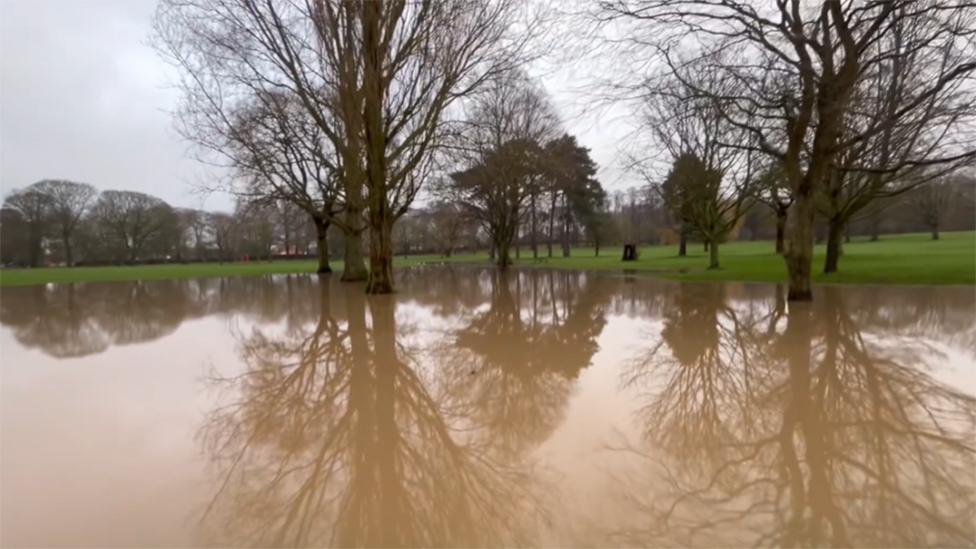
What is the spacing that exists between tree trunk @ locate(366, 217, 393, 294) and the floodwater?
7.69m

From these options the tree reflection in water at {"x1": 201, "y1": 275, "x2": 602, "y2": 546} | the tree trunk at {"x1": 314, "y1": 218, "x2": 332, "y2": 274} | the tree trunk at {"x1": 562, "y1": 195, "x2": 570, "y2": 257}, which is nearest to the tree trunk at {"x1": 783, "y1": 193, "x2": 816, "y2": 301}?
the tree reflection in water at {"x1": 201, "y1": 275, "x2": 602, "y2": 546}

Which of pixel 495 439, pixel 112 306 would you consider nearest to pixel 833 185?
pixel 495 439

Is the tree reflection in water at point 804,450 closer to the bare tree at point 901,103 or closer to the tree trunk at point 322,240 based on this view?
the bare tree at point 901,103

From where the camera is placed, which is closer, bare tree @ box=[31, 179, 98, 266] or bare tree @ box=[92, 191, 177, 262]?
bare tree @ box=[31, 179, 98, 266]

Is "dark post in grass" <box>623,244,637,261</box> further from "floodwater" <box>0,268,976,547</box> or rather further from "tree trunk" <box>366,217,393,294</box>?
"floodwater" <box>0,268,976,547</box>

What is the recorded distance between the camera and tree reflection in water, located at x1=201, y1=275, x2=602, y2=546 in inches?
117

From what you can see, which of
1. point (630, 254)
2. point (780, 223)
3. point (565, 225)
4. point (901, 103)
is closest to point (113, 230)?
point (565, 225)

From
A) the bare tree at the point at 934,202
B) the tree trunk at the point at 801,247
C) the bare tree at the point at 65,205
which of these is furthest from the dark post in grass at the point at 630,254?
the bare tree at the point at 65,205

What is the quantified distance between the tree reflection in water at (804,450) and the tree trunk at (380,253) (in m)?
11.5

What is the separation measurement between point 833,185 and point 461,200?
81.9 feet

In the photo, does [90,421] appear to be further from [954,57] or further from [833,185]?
[833,185]

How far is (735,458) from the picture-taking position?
12.2ft

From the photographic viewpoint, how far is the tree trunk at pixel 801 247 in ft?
39.9

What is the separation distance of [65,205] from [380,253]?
200ft
